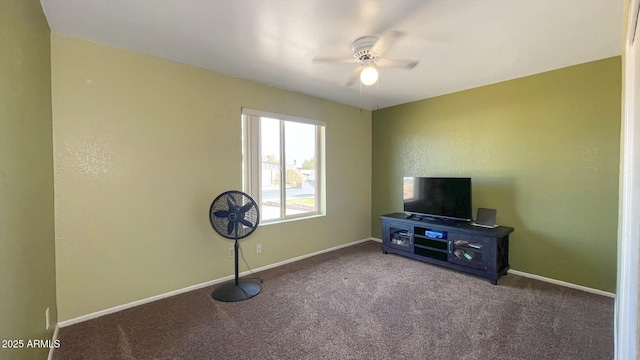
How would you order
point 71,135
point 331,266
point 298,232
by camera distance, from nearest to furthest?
point 71,135 → point 331,266 → point 298,232

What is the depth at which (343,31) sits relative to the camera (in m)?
2.14

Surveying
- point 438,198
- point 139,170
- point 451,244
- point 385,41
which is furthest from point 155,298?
point 438,198

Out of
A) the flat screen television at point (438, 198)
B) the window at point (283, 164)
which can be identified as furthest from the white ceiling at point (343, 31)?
the flat screen television at point (438, 198)

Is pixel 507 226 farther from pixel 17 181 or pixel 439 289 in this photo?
pixel 17 181

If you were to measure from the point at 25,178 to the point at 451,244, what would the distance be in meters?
3.78

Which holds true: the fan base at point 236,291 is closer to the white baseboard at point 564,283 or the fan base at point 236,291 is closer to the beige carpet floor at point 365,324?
the beige carpet floor at point 365,324

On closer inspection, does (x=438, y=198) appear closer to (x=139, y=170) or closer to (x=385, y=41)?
(x=385, y=41)

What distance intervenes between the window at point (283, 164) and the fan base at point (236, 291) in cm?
86

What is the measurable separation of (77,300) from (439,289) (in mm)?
3355

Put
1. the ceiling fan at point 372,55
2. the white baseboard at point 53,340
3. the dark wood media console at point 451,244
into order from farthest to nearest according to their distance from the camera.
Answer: the dark wood media console at point 451,244, the ceiling fan at point 372,55, the white baseboard at point 53,340

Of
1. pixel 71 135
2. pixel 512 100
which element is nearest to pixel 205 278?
pixel 71 135

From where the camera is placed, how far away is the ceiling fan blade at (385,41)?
7.07 feet

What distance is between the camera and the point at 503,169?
3348 mm

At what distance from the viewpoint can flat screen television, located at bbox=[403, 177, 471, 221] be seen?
3385 millimetres
